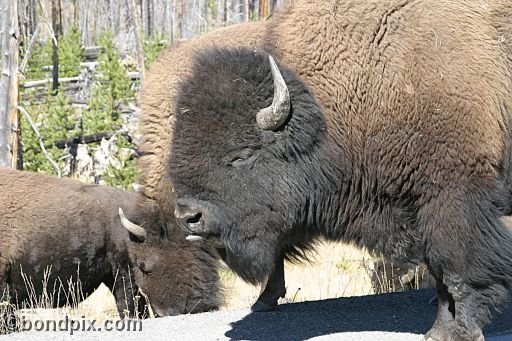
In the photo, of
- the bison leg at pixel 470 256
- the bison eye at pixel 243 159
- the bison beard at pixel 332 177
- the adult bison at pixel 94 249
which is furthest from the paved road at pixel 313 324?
the bison eye at pixel 243 159

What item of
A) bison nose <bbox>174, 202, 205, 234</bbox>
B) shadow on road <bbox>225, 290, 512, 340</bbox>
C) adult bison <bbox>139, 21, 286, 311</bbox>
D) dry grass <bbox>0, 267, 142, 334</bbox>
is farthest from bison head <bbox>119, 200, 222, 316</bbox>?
bison nose <bbox>174, 202, 205, 234</bbox>

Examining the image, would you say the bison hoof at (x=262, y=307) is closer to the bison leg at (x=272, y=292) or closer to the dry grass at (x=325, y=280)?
the bison leg at (x=272, y=292)

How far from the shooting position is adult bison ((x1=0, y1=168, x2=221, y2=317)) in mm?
7109

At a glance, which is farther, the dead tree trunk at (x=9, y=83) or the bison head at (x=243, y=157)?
the dead tree trunk at (x=9, y=83)

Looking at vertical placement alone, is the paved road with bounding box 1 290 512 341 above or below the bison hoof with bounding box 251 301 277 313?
above

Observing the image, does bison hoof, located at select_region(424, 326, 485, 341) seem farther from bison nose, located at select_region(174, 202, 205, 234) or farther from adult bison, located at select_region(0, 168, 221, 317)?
adult bison, located at select_region(0, 168, 221, 317)

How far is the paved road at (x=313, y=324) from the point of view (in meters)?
5.50

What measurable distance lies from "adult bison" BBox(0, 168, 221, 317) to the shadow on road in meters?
1.05

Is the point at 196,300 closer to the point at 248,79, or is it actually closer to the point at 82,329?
the point at 82,329

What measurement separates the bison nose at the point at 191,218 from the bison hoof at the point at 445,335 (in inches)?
63.6

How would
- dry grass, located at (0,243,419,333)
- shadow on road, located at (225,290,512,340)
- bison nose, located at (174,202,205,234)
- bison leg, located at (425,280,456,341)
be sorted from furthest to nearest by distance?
dry grass, located at (0,243,419,333), shadow on road, located at (225,290,512,340), bison leg, located at (425,280,456,341), bison nose, located at (174,202,205,234)

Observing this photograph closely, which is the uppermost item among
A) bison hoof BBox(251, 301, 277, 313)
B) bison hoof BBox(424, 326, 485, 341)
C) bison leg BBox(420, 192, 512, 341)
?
bison leg BBox(420, 192, 512, 341)

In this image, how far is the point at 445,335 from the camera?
5.00 metres

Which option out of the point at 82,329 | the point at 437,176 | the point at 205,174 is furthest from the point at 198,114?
the point at 82,329
